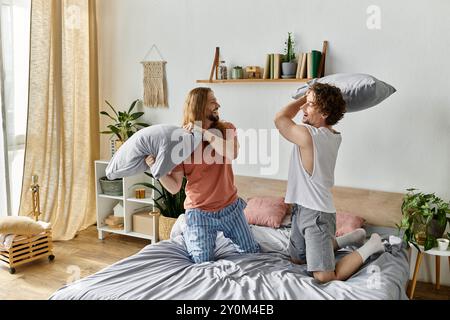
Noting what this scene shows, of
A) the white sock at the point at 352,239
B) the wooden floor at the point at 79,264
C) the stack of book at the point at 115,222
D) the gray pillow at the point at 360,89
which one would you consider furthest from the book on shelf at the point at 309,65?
the stack of book at the point at 115,222

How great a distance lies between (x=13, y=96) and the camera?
3.68m

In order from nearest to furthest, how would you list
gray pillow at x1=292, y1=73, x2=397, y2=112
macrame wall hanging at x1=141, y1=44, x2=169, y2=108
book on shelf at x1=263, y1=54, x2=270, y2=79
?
gray pillow at x1=292, y1=73, x2=397, y2=112, book on shelf at x1=263, y1=54, x2=270, y2=79, macrame wall hanging at x1=141, y1=44, x2=169, y2=108

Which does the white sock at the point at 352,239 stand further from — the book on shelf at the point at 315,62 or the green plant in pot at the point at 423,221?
the book on shelf at the point at 315,62

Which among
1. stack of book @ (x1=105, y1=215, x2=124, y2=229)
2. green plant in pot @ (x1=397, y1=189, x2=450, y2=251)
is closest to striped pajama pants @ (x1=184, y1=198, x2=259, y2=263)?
green plant in pot @ (x1=397, y1=189, x2=450, y2=251)

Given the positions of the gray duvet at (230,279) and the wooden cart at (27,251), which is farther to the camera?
the wooden cart at (27,251)

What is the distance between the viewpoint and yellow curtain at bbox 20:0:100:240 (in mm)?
3732

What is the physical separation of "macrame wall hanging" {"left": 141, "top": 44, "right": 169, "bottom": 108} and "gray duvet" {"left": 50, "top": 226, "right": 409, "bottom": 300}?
5.65 feet

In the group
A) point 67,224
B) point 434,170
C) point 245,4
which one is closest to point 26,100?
point 67,224

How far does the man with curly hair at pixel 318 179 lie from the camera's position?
86.8 inches

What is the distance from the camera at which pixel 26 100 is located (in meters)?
3.77

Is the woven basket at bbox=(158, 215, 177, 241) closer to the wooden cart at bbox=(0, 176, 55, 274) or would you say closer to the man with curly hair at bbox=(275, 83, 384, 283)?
the wooden cart at bbox=(0, 176, 55, 274)

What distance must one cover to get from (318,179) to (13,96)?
2674 mm

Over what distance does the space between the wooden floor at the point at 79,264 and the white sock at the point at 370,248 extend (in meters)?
0.73
